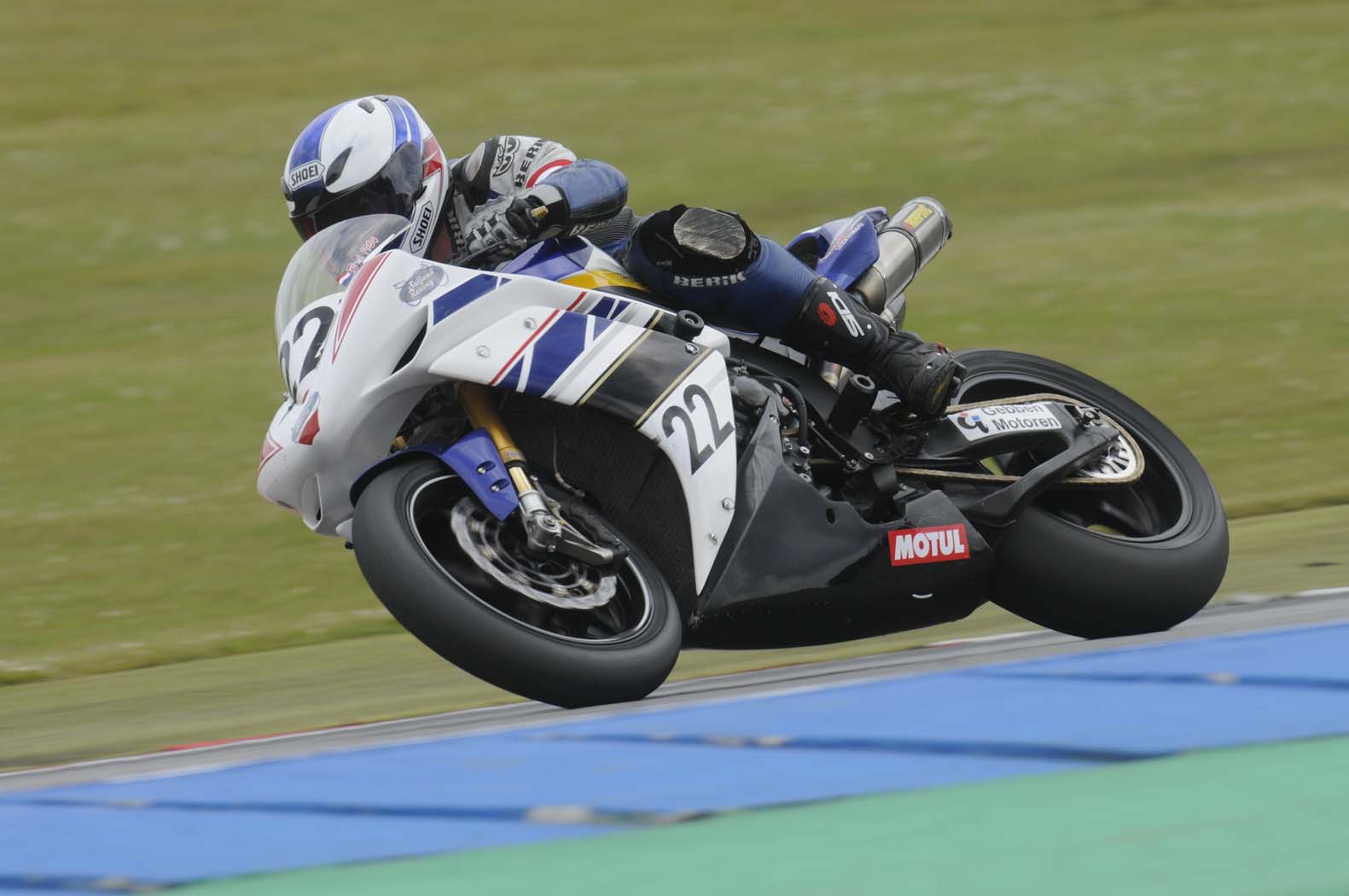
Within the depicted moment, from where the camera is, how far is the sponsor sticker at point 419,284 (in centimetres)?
441

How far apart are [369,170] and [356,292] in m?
0.54

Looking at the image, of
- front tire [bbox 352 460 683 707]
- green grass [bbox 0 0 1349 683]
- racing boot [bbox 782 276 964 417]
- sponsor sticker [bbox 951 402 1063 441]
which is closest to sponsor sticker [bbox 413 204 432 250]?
front tire [bbox 352 460 683 707]

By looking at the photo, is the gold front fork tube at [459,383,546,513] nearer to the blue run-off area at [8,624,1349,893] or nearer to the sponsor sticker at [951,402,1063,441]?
the blue run-off area at [8,624,1349,893]

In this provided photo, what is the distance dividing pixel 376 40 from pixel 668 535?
19.0m

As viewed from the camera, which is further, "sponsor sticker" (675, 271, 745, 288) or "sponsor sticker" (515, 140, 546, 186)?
"sponsor sticker" (515, 140, 546, 186)

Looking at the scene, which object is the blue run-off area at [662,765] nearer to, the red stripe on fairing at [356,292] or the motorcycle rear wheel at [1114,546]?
the motorcycle rear wheel at [1114,546]

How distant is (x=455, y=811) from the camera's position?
3.59 meters

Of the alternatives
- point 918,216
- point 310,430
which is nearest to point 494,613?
point 310,430

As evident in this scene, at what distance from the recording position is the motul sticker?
469 cm

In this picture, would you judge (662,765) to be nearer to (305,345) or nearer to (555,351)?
(555,351)

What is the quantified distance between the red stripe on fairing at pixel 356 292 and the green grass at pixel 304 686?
1.17 m

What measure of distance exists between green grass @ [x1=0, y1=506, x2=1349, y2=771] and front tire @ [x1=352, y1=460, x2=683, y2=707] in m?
0.98

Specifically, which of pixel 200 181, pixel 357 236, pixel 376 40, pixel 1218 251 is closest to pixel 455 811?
pixel 357 236

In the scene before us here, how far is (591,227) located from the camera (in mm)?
4895
